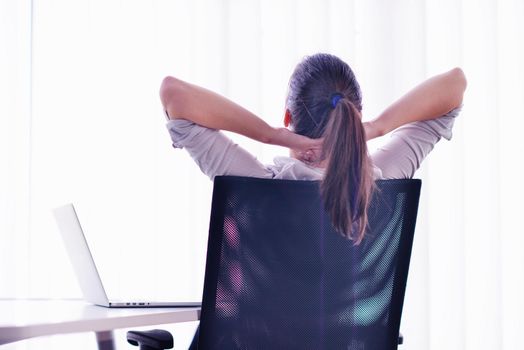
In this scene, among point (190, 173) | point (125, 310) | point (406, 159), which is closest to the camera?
point (125, 310)

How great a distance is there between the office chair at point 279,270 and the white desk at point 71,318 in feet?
0.42

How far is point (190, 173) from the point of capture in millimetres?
2576

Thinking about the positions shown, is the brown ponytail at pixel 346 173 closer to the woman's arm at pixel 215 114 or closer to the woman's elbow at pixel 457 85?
the woman's arm at pixel 215 114

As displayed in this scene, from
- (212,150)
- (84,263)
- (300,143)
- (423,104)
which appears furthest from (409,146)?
(84,263)

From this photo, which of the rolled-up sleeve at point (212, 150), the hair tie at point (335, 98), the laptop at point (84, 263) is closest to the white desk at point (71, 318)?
the laptop at point (84, 263)

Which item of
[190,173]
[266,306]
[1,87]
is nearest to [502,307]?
[190,173]

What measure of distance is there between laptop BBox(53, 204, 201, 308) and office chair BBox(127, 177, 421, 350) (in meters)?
0.29

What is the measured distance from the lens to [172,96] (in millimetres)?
1243

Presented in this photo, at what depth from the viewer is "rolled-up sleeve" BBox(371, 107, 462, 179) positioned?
4.75 ft

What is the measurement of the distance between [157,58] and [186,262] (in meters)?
0.85

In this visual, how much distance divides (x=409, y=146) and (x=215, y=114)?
1.58ft

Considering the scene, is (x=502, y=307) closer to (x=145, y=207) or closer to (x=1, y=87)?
(x=145, y=207)

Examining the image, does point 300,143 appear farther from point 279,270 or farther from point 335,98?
point 279,270

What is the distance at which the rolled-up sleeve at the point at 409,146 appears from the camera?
1.45 metres
